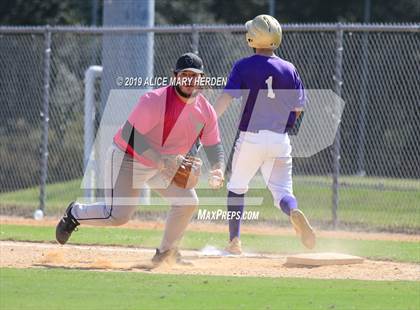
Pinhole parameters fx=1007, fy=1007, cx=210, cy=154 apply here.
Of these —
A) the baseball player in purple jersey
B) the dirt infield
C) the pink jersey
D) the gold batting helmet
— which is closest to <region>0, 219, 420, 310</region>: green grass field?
the dirt infield

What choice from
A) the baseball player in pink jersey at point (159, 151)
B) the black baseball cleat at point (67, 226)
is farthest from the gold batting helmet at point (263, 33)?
the black baseball cleat at point (67, 226)

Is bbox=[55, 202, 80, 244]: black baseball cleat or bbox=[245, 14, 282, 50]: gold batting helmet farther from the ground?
bbox=[245, 14, 282, 50]: gold batting helmet

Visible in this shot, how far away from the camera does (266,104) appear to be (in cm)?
1010

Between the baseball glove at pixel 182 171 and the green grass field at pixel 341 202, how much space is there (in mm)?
5523

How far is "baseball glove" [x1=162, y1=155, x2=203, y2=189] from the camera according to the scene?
925 centimetres

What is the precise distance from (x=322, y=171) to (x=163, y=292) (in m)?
10.7

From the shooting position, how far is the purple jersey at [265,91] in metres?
10.1

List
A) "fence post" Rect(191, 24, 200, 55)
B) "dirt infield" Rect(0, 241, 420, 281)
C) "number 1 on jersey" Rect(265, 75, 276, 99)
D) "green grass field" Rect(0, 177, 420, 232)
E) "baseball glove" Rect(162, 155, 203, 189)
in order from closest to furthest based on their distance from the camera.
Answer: "baseball glove" Rect(162, 155, 203, 189), "dirt infield" Rect(0, 241, 420, 281), "number 1 on jersey" Rect(265, 75, 276, 99), "fence post" Rect(191, 24, 200, 55), "green grass field" Rect(0, 177, 420, 232)

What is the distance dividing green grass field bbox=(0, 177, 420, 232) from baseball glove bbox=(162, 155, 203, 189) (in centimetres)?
552

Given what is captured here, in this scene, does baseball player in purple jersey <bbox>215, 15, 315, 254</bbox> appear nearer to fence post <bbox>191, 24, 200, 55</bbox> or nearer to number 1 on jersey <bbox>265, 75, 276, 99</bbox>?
number 1 on jersey <bbox>265, 75, 276, 99</bbox>

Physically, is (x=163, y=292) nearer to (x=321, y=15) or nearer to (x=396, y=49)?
(x=396, y=49)

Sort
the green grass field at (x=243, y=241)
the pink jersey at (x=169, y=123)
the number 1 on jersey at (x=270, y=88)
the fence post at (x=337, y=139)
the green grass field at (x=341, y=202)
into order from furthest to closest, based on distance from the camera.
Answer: the green grass field at (x=341, y=202) → the fence post at (x=337, y=139) → the green grass field at (x=243, y=241) → the number 1 on jersey at (x=270, y=88) → the pink jersey at (x=169, y=123)

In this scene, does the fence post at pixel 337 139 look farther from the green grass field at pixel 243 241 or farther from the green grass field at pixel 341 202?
the green grass field at pixel 243 241

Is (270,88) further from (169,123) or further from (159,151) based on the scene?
(159,151)
